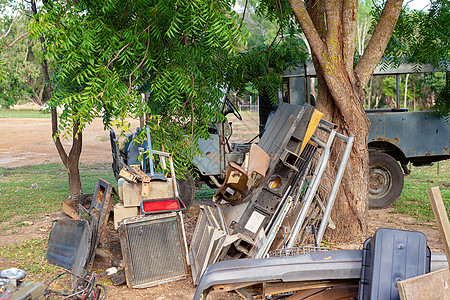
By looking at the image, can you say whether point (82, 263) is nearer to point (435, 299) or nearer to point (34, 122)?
point (435, 299)

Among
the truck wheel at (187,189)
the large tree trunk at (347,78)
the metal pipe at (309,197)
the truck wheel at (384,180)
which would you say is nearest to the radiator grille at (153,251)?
the metal pipe at (309,197)

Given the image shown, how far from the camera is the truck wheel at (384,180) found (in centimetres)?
979

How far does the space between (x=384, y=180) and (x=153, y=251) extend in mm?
5932

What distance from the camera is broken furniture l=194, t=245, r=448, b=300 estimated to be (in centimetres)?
321

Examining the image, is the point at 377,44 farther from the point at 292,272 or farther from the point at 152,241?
the point at 292,272

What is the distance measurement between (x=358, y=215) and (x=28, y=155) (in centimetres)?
1629

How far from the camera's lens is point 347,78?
6.88 meters

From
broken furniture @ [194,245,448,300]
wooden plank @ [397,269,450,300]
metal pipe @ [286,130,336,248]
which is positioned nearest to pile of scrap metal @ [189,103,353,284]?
metal pipe @ [286,130,336,248]

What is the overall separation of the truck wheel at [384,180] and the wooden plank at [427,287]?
7131 mm

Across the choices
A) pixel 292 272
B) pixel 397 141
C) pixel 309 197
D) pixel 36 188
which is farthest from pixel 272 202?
pixel 36 188

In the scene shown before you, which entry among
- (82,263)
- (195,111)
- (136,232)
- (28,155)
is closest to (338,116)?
(195,111)

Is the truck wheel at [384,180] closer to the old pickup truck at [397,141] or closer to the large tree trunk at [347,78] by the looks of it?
the old pickup truck at [397,141]

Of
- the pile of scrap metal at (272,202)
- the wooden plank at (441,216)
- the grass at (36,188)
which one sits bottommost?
the grass at (36,188)

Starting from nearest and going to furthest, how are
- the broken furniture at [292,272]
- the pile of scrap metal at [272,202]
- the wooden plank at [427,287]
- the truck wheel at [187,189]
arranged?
the wooden plank at [427,287] → the broken furniture at [292,272] → the pile of scrap metal at [272,202] → the truck wheel at [187,189]
